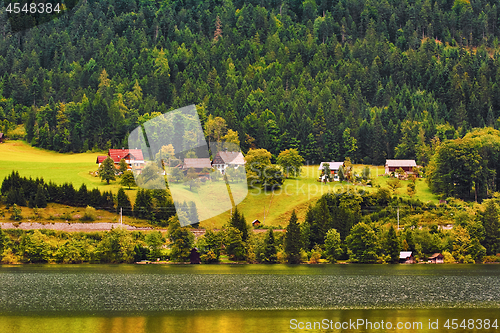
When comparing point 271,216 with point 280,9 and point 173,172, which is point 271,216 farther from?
point 280,9

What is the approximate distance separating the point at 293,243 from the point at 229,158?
31.9 metres

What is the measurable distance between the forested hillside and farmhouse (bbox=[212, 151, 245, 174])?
15119mm

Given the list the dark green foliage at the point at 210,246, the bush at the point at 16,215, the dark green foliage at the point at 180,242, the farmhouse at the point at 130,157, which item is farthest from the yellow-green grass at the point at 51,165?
the dark green foliage at the point at 210,246

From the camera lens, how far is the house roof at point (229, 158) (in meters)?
90.3

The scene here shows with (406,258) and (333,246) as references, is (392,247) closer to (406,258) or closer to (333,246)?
(406,258)

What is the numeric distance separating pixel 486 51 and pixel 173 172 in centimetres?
12080

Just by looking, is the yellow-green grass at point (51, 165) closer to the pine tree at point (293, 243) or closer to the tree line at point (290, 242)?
the tree line at point (290, 242)

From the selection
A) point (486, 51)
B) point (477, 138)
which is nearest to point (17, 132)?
point (477, 138)

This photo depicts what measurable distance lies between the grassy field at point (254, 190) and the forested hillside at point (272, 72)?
1246 centimetres

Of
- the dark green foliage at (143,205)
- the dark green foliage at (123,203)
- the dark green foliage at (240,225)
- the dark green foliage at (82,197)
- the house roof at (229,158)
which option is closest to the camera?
the dark green foliage at (240,225)

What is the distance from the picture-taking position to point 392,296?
139 ft

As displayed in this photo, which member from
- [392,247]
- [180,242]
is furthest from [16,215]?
[392,247]

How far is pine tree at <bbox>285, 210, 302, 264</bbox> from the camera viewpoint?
6180 centimetres

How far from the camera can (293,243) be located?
62281mm
